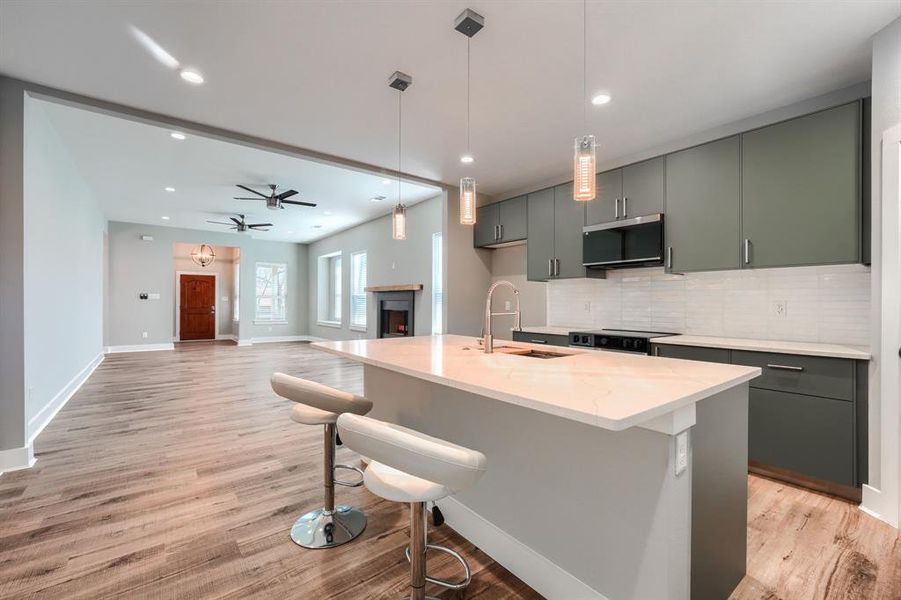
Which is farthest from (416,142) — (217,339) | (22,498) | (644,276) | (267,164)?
(217,339)

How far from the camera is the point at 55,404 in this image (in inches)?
162

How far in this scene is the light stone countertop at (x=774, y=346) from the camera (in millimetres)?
2424

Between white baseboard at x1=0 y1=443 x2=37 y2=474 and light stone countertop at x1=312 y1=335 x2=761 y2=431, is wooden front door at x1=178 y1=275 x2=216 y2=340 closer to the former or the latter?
white baseboard at x1=0 y1=443 x2=37 y2=474

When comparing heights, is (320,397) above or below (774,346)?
below

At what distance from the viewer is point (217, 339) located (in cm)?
1172

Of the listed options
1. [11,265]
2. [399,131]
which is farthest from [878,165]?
[11,265]

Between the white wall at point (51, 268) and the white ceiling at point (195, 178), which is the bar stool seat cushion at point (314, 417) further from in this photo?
the white ceiling at point (195, 178)

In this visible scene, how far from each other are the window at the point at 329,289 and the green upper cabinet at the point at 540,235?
6495 mm

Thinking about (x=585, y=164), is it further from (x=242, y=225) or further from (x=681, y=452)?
(x=242, y=225)

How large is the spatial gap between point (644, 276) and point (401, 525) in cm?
317

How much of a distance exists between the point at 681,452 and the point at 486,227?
13.8 ft

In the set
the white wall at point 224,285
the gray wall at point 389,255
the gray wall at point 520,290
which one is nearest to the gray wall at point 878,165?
the gray wall at point 520,290

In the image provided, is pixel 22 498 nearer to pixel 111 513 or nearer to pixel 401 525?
pixel 111 513

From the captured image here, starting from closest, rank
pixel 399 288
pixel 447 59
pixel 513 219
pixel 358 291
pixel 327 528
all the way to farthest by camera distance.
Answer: pixel 327 528 < pixel 447 59 < pixel 513 219 < pixel 399 288 < pixel 358 291
